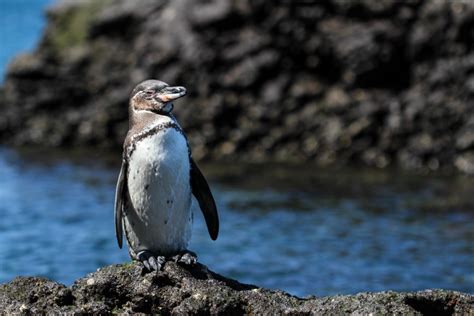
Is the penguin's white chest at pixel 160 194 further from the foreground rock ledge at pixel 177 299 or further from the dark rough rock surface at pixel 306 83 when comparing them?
the dark rough rock surface at pixel 306 83

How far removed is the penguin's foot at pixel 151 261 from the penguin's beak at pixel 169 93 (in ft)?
3.89

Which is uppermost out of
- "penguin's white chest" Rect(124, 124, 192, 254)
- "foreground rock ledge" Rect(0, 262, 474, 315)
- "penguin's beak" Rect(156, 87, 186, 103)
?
"penguin's beak" Rect(156, 87, 186, 103)

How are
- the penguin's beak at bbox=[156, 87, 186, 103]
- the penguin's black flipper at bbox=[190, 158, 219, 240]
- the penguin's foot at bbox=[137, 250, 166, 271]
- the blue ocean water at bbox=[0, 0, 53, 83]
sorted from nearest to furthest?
the penguin's foot at bbox=[137, 250, 166, 271], the penguin's beak at bbox=[156, 87, 186, 103], the penguin's black flipper at bbox=[190, 158, 219, 240], the blue ocean water at bbox=[0, 0, 53, 83]

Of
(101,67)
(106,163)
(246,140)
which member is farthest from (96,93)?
(246,140)

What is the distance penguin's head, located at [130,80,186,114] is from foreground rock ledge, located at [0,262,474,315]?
1.31 m

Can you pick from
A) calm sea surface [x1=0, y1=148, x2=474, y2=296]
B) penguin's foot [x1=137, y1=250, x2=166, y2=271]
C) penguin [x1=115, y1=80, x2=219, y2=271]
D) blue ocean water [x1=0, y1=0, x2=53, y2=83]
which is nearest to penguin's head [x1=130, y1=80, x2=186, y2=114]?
penguin [x1=115, y1=80, x2=219, y2=271]

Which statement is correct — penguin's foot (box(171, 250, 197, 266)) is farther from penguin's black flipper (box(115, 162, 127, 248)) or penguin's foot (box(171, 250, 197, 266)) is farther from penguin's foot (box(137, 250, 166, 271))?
penguin's black flipper (box(115, 162, 127, 248))

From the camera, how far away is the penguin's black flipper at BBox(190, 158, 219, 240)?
312 inches

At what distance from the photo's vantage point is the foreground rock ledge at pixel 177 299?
6.54 meters

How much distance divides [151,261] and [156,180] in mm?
705

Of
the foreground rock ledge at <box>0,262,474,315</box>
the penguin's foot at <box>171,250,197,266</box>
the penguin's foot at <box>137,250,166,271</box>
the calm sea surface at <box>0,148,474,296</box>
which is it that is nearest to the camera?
A: the foreground rock ledge at <box>0,262,474,315</box>

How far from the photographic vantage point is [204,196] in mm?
8070

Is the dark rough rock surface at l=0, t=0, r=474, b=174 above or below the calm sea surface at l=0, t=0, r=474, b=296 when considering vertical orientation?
above

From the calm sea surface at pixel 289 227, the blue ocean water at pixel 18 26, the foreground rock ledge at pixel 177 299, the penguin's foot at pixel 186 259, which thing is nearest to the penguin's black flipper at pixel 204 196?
the penguin's foot at pixel 186 259
